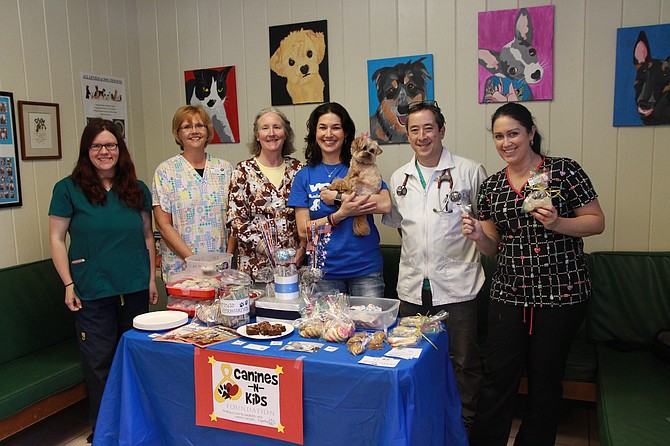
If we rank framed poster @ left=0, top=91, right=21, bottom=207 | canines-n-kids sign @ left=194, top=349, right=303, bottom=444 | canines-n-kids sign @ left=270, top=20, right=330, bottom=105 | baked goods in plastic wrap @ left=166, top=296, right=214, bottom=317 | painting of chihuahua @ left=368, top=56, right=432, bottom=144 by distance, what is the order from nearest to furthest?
canines-n-kids sign @ left=194, top=349, right=303, bottom=444
baked goods in plastic wrap @ left=166, top=296, right=214, bottom=317
framed poster @ left=0, top=91, right=21, bottom=207
painting of chihuahua @ left=368, top=56, right=432, bottom=144
canines-n-kids sign @ left=270, top=20, right=330, bottom=105

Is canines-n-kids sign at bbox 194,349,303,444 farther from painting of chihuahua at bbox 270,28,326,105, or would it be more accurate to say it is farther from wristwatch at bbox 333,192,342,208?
painting of chihuahua at bbox 270,28,326,105

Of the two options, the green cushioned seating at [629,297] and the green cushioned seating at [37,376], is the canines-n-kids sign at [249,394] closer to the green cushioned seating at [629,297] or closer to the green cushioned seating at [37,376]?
the green cushioned seating at [37,376]

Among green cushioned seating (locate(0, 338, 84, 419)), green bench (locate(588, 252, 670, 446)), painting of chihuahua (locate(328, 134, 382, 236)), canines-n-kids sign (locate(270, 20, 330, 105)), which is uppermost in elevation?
canines-n-kids sign (locate(270, 20, 330, 105))

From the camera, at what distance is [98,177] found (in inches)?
109

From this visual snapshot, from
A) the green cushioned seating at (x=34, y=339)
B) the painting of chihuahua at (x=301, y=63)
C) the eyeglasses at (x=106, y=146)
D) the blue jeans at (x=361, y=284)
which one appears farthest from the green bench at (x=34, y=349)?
the painting of chihuahua at (x=301, y=63)

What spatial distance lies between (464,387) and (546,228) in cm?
92

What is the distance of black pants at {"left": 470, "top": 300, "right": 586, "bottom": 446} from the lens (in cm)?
219

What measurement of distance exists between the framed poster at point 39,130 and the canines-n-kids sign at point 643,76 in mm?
3439

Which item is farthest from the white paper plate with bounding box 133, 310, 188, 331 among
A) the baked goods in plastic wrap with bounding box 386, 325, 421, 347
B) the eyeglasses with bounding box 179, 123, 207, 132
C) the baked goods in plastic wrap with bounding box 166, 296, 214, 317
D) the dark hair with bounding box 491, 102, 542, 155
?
the dark hair with bounding box 491, 102, 542, 155

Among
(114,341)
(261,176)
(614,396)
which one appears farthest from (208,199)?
(614,396)

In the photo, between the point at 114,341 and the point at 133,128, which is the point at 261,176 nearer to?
the point at 114,341

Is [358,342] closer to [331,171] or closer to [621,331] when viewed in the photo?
[331,171]

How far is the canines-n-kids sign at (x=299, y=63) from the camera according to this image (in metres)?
3.73

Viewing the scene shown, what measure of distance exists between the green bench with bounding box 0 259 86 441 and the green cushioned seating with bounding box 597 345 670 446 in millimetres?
2553
